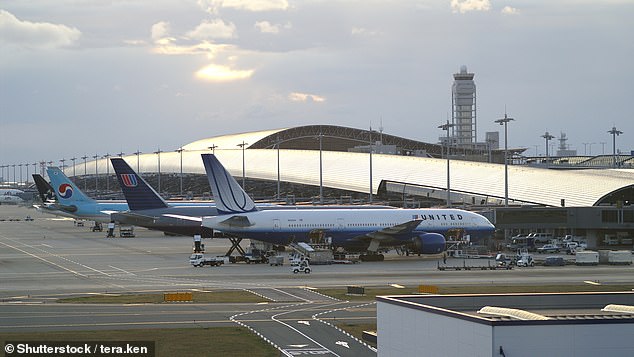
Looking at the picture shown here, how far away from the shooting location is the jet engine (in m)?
85.1

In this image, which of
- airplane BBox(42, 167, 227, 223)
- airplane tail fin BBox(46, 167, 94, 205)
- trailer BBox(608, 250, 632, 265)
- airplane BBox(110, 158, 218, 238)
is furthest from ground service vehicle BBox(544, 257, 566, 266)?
airplane tail fin BBox(46, 167, 94, 205)

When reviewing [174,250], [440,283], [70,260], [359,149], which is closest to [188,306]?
[440,283]

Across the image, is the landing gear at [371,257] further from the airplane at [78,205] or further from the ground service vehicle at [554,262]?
the airplane at [78,205]

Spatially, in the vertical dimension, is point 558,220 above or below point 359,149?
below

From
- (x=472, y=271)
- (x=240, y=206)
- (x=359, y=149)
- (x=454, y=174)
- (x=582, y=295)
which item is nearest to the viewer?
(x=582, y=295)

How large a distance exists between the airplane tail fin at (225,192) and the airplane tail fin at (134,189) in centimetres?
2378

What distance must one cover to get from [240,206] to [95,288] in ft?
71.9

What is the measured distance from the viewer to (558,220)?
101 metres

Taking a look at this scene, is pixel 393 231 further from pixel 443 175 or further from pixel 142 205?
pixel 443 175

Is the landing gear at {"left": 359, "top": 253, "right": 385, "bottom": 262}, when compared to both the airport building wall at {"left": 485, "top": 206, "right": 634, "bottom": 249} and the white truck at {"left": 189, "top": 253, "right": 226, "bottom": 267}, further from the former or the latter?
the airport building wall at {"left": 485, "top": 206, "right": 634, "bottom": 249}

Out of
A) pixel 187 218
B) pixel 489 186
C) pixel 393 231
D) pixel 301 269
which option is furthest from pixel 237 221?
pixel 489 186

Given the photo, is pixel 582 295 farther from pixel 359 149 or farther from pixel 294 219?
pixel 359 149

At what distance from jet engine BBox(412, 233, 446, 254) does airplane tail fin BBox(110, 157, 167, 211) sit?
107 feet

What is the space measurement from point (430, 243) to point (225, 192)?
17.8 metres
